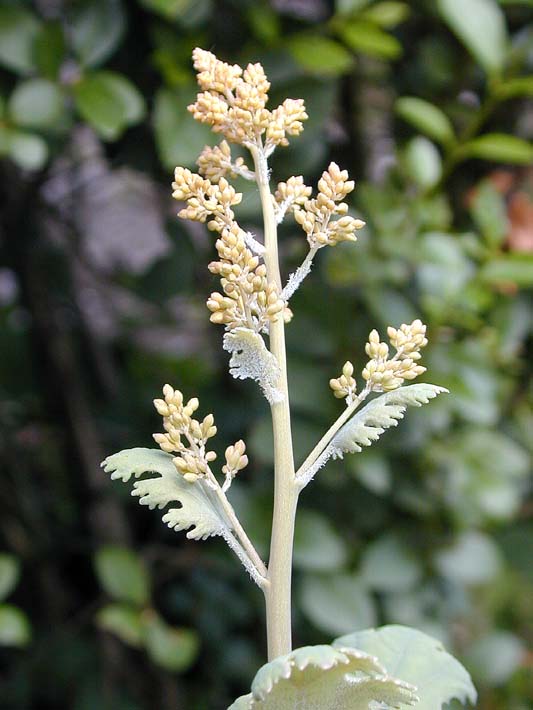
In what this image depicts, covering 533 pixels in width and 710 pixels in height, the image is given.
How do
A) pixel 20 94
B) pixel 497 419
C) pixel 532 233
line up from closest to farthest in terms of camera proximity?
1. pixel 20 94
2. pixel 532 233
3. pixel 497 419

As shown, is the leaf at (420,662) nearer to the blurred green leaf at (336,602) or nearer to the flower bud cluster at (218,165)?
the flower bud cluster at (218,165)

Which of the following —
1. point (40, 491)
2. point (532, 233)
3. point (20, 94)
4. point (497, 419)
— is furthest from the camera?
point (40, 491)

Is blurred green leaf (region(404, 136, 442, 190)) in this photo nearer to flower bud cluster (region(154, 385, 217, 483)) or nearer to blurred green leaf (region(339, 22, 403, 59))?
blurred green leaf (region(339, 22, 403, 59))

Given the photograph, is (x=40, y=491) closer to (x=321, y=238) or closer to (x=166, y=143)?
(x=166, y=143)

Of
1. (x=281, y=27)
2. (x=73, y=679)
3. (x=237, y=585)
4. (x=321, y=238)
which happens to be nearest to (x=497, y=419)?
(x=237, y=585)

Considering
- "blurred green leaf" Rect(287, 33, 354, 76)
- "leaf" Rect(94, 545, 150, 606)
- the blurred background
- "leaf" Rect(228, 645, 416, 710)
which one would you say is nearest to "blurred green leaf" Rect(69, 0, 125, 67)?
the blurred background

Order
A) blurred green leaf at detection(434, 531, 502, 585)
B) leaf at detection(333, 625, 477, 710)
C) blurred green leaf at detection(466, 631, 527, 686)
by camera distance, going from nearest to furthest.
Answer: leaf at detection(333, 625, 477, 710) → blurred green leaf at detection(434, 531, 502, 585) → blurred green leaf at detection(466, 631, 527, 686)
